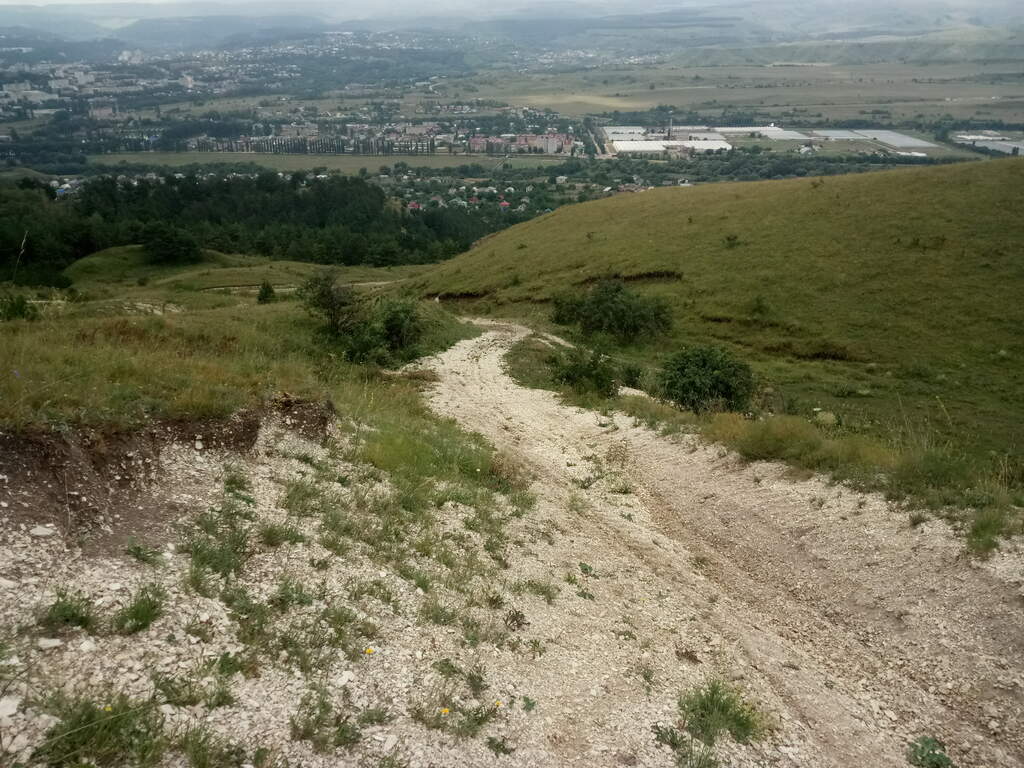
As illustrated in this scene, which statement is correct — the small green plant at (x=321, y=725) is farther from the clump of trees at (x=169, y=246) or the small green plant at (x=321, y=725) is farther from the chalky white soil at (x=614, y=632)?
the clump of trees at (x=169, y=246)

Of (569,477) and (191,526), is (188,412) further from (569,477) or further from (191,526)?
(569,477)

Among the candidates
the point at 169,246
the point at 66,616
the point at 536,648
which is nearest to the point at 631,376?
the point at 536,648

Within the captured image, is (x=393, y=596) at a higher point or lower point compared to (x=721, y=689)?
higher

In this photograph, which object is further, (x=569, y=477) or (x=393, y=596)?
(x=569, y=477)

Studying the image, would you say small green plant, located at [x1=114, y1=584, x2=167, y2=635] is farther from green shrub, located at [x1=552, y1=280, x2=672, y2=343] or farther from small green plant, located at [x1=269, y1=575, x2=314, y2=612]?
green shrub, located at [x1=552, y1=280, x2=672, y2=343]

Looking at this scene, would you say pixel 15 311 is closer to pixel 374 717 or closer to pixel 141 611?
pixel 141 611

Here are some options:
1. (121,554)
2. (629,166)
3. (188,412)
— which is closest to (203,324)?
(188,412)

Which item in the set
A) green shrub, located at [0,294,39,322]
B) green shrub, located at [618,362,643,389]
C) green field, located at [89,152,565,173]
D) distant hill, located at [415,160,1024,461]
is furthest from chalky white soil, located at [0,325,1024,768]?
green field, located at [89,152,565,173]

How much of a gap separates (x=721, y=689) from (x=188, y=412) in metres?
8.48

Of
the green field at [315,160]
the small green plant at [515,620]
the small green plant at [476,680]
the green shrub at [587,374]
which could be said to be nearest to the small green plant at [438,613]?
the small green plant at [515,620]

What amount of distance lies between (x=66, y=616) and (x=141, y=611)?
23.1 inches

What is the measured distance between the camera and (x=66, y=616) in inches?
221

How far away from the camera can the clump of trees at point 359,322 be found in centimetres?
2256

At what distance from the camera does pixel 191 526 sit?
7.70 metres
